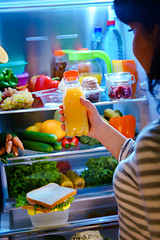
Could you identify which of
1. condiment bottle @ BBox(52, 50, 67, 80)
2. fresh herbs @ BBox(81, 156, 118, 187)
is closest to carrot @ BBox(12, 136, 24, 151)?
fresh herbs @ BBox(81, 156, 118, 187)

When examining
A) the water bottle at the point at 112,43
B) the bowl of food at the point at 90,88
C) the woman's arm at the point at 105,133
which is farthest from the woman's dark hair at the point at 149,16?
the water bottle at the point at 112,43

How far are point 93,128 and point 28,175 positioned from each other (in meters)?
0.94

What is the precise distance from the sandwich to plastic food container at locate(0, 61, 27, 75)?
84cm

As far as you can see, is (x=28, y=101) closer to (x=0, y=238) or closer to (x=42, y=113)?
(x=42, y=113)

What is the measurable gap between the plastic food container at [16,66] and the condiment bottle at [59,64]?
0.77 feet

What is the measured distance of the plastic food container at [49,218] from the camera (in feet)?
6.21

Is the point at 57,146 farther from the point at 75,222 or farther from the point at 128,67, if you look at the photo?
the point at 128,67

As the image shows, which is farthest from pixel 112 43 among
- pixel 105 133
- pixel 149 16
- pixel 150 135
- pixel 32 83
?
pixel 150 135

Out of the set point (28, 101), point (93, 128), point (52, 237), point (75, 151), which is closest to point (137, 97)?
point (75, 151)

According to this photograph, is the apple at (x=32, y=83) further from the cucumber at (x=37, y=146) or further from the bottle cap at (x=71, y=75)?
the bottle cap at (x=71, y=75)

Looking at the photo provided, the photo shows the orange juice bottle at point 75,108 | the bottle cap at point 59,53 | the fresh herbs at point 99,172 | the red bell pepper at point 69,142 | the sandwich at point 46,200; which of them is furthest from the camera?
the bottle cap at point 59,53

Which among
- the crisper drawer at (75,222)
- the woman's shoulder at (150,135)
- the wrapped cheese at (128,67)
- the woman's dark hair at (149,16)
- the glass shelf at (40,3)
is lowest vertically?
the crisper drawer at (75,222)

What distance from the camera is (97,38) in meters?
2.32

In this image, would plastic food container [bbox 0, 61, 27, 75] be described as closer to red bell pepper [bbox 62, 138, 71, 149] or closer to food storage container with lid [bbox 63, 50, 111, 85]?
food storage container with lid [bbox 63, 50, 111, 85]
